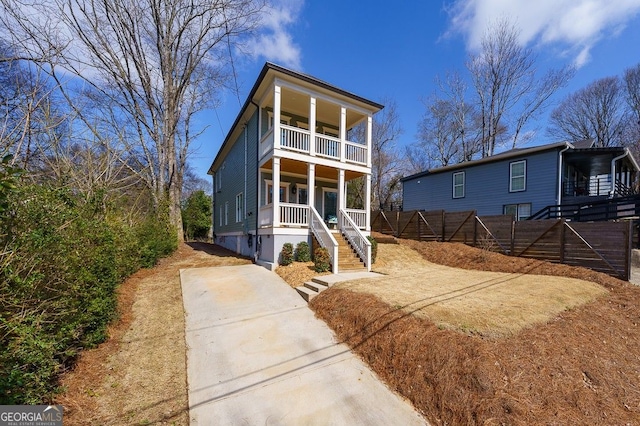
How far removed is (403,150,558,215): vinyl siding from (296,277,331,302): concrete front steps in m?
15.0

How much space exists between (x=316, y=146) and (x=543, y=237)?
31.3 ft

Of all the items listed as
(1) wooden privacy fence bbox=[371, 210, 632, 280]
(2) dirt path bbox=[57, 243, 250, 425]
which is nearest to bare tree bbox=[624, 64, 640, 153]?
(1) wooden privacy fence bbox=[371, 210, 632, 280]

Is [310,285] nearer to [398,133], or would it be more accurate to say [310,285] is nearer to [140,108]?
[140,108]

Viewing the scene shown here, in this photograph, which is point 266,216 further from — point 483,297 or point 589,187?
point 589,187

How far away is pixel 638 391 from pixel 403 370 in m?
3.02

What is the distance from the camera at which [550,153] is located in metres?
A: 14.7

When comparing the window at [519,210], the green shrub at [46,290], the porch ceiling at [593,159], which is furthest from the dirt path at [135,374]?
the porch ceiling at [593,159]

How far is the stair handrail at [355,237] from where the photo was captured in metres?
9.23

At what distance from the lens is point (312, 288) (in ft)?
23.1

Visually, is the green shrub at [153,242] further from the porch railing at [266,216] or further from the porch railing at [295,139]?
the porch railing at [295,139]

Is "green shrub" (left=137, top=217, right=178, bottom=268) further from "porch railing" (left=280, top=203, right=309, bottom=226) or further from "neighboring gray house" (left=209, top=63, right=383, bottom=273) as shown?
"porch railing" (left=280, top=203, right=309, bottom=226)

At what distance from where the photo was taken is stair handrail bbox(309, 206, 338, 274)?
833 centimetres

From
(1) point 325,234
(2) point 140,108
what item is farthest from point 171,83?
(1) point 325,234
